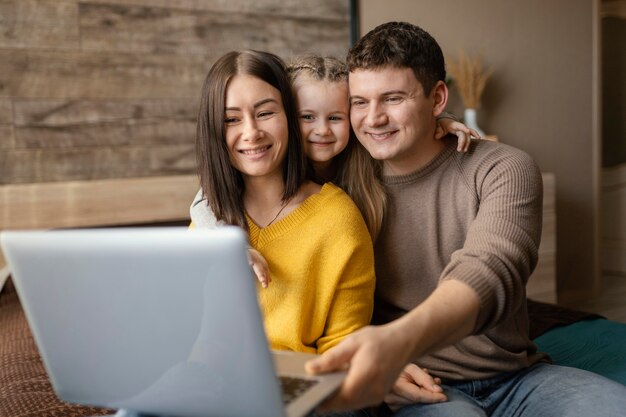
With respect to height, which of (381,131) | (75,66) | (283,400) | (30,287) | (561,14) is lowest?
(283,400)

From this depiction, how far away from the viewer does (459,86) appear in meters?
3.51

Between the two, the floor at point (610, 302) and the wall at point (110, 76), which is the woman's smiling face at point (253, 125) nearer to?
the wall at point (110, 76)

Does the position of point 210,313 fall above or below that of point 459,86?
below

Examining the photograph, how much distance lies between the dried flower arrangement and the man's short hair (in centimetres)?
203

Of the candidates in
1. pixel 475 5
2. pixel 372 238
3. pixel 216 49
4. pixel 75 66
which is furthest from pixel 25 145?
pixel 475 5

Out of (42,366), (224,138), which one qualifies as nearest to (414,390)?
(224,138)

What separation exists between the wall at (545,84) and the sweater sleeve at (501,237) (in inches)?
81.0

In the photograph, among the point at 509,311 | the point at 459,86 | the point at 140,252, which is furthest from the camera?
the point at 459,86

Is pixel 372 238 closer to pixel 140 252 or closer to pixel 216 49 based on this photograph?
pixel 140 252

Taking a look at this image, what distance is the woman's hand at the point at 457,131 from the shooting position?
4.87 feet

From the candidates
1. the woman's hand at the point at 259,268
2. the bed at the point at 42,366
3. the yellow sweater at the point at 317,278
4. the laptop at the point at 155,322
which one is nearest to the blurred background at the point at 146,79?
the bed at the point at 42,366

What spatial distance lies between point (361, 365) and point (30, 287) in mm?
377

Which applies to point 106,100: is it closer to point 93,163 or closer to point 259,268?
point 93,163

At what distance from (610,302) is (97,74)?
→ 118 inches
